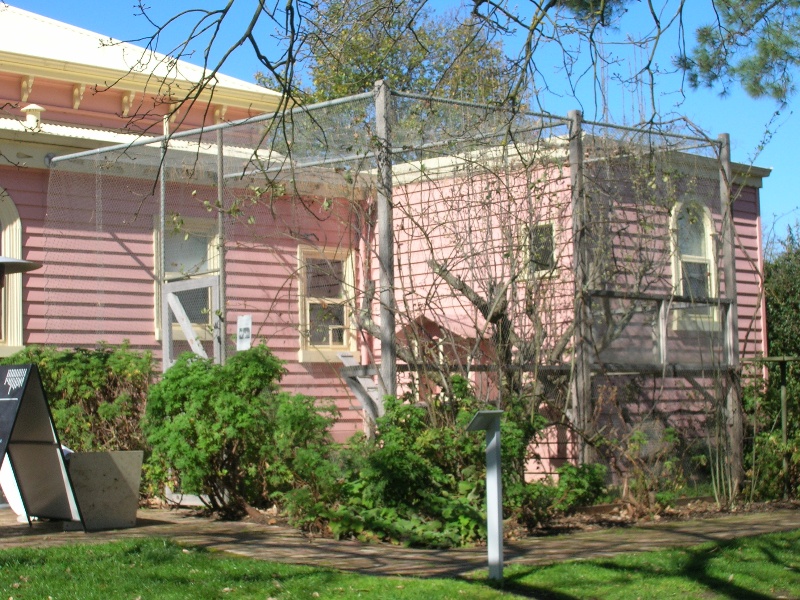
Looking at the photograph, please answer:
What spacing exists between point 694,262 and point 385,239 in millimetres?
4745

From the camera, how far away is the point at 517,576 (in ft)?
22.7

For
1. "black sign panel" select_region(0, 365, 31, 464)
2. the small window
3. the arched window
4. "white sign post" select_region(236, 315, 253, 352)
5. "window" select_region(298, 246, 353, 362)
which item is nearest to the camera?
"black sign panel" select_region(0, 365, 31, 464)

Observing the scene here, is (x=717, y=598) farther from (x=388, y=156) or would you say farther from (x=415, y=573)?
(x=388, y=156)

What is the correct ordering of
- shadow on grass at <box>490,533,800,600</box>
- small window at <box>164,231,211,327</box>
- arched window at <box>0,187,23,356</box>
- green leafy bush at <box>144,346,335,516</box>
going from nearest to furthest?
shadow on grass at <box>490,533,800,600</box>, green leafy bush at <box>144,346,335,516</box>, small window at <box>164,231,211,327</box>, arched window at <box>0,187,23,356</box>

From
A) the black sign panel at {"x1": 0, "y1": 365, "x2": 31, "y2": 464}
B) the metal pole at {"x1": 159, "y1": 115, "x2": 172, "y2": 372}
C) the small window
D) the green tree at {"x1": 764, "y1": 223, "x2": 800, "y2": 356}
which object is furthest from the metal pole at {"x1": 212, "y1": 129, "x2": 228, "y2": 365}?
the green tree at {"x1": 764, "y1": 223, "x2": 800, "y2": 356}

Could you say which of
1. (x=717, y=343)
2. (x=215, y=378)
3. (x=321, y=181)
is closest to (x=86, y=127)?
(x=321, y=181)

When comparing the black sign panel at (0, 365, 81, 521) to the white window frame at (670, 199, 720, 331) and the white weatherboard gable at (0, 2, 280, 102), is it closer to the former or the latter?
the white weatherboard gable at (0, 2, 280, 102)

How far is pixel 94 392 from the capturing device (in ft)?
37.0

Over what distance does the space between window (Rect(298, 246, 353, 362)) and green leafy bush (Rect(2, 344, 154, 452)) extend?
1.93m

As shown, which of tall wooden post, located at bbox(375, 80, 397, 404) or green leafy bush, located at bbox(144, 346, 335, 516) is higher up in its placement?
tall wooden post, located at bbox(375, 80, 397, 404)

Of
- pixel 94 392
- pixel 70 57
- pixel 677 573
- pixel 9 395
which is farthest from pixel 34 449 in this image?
pixel 70 57

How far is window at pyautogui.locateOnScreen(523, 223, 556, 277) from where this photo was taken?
10500mm

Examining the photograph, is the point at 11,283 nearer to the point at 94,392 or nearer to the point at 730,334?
the point at 94,392

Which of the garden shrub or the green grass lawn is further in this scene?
the garden shrub
